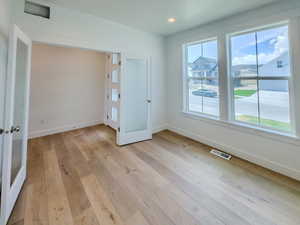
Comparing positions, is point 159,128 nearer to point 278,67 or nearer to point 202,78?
point 202,78

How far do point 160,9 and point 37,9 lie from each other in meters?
2.00

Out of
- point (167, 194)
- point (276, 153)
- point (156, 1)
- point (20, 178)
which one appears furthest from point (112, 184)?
point (156, 1)

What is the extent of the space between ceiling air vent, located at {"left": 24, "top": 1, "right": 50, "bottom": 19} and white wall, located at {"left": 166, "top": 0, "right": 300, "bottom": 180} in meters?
2.83

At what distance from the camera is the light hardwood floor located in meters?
1.48

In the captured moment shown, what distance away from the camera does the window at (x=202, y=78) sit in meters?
3.17

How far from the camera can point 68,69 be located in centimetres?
425

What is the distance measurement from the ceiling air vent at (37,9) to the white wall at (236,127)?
2.83 m

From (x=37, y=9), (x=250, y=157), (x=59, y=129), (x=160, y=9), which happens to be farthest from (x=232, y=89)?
(x=59, y=129)

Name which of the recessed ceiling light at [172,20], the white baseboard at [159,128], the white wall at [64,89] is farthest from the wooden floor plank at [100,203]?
the recessed ceiling light at [172,20]

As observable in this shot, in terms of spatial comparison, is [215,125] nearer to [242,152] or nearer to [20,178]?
[242,152]

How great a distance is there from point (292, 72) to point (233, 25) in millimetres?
1309

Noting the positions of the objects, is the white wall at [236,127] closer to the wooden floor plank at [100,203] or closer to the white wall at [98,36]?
the white wall at [98,36]

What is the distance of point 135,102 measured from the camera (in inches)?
143

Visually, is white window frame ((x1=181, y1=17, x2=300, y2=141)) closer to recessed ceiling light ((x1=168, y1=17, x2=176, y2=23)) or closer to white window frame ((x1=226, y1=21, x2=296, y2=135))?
white window frame ((x1=226, y1=21, x2=296, y2=135))
